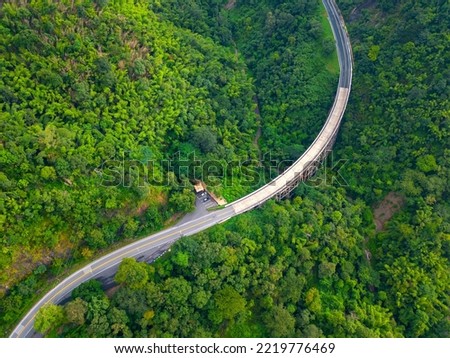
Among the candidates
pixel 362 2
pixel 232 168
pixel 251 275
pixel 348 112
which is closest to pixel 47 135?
pixel 232 168

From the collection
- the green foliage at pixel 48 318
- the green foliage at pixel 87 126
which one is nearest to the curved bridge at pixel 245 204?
the green foliage at pixel 87 126

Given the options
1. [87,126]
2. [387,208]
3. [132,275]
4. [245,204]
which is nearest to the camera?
[132,275]

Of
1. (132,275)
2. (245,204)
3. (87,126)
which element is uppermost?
(87,126)

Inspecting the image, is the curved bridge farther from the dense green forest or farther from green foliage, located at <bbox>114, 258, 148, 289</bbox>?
green foliage, located at <bbox>114, 258, 148, 289</bbox>

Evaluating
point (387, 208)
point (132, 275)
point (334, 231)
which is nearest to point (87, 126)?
point (132, 275)

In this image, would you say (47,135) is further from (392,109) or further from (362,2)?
(362,2)

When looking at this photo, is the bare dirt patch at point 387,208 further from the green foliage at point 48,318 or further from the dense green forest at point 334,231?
the green foliage at point 48,318

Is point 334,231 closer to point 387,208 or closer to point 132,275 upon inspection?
A: point 387,208
